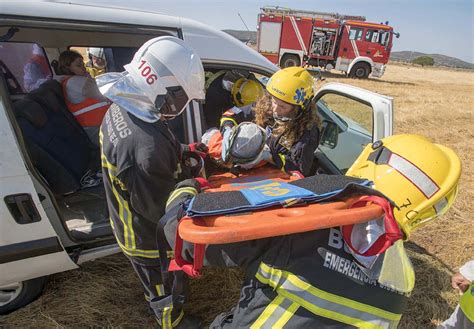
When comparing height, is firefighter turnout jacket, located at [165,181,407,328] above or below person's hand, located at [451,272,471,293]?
above

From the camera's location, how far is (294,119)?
8.11ft

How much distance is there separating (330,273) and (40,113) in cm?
288

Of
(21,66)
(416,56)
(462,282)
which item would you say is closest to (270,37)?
(21,66)

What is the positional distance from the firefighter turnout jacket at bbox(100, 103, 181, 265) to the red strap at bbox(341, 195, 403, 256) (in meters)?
1.00

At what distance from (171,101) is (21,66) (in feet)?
11.0

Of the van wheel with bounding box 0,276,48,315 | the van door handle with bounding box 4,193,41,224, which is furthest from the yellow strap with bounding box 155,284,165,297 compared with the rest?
the van wheel with bounding box 0,276,48,315

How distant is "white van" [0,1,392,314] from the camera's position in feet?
5.87

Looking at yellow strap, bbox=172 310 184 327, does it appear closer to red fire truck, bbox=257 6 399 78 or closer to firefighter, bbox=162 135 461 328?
firefighter, bbox=162 135 461 328

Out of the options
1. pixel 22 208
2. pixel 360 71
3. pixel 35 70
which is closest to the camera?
pixel 22 208

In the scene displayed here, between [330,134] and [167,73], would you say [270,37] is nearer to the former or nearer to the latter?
[330,134]

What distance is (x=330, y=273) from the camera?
1013mm

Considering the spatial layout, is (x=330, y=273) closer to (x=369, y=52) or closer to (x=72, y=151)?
(x=72, y=151)

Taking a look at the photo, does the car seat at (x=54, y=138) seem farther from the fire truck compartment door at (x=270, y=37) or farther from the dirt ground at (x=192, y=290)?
the fire truck compartment door at (x=270, y=37)

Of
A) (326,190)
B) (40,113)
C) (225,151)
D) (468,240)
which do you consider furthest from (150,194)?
(468,240)
